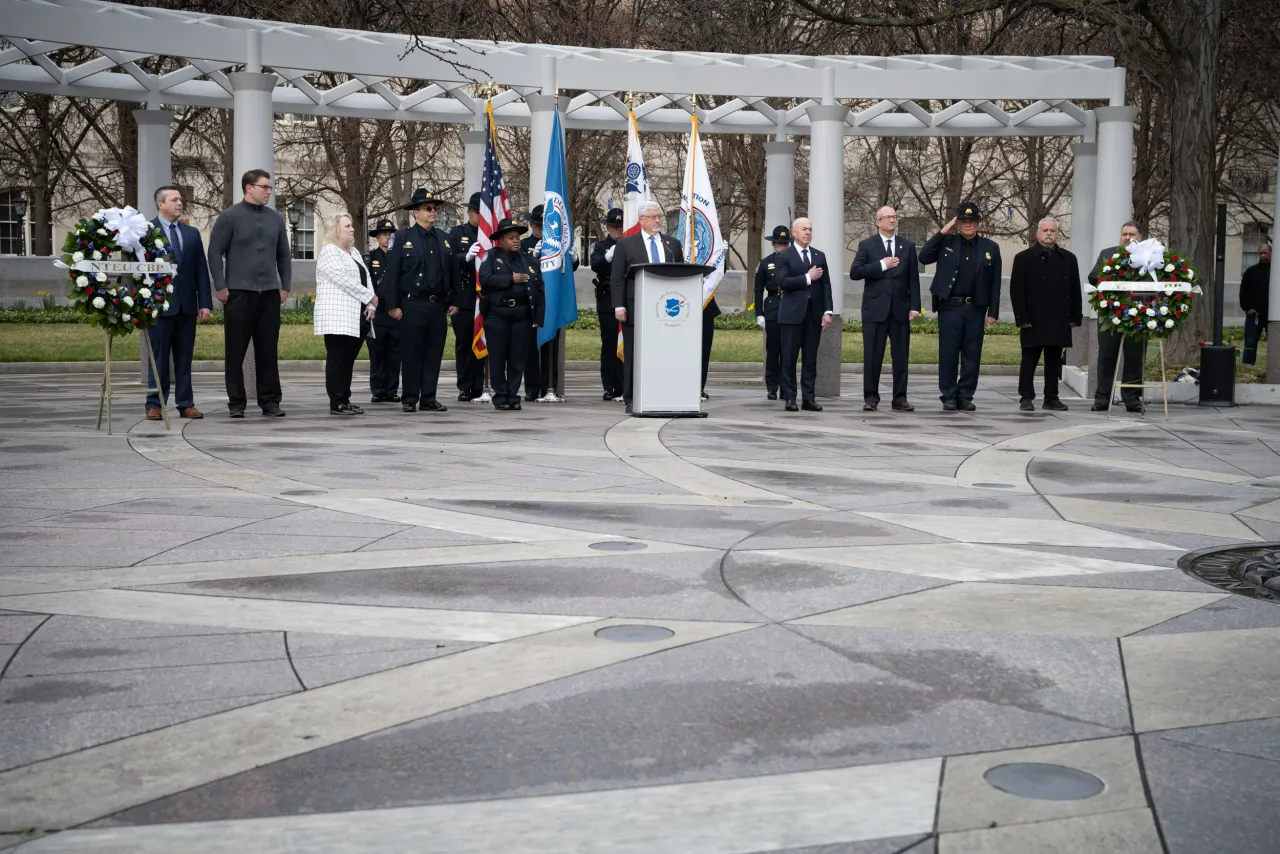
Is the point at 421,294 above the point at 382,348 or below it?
above

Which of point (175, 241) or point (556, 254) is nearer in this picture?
point (175, 241)

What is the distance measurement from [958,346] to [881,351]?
834 mm

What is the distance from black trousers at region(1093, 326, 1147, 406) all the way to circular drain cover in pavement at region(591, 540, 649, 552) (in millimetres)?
9710

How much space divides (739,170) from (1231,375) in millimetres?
24932

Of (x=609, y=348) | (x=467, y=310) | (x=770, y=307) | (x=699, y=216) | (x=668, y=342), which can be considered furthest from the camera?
(x=699, y=216)

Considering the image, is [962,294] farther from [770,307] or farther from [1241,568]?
[1241,568]

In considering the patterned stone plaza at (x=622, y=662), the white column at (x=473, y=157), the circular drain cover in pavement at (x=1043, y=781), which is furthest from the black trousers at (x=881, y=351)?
the circular drain cover in pavement at (x=1043, y=781)

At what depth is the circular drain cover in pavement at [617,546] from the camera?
7.15m

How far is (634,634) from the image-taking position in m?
5.45

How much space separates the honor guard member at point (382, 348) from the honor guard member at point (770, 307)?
4140 millimetres

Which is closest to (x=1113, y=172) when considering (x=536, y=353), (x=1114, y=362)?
(x=1114, y=362)

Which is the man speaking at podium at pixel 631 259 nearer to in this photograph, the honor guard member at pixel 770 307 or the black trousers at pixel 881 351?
the honor guard member at pixel 770 307

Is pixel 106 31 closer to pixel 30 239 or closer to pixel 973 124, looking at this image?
pixel 973 124

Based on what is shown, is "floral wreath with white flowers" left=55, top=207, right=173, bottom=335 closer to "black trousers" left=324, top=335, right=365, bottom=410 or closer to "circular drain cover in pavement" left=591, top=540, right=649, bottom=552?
"black trousers" left=324, top=335, right=365, bottom=410
